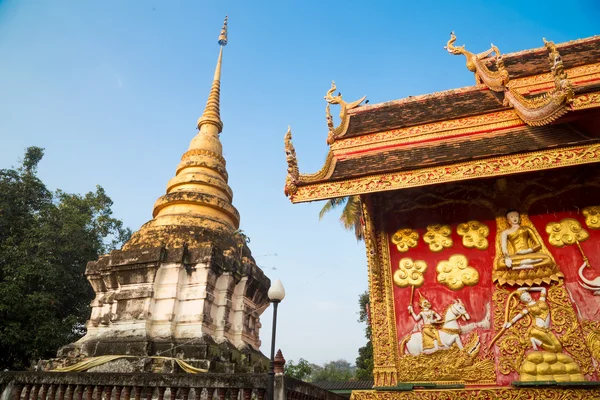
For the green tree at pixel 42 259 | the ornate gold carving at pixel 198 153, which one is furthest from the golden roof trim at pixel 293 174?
the green tree at pixel 42 259

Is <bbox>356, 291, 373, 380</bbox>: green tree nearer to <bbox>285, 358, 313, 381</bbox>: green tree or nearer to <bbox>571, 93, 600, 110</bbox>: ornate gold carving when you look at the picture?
<bbox>285, 358, 313, 381</bbox>: green tree

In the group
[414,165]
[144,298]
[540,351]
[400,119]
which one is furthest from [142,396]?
[400,119]

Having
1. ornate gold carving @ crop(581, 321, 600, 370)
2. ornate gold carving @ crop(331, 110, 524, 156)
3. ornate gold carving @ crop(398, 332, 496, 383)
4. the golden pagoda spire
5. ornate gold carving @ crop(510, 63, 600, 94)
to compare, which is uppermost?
the golden pagoda spire

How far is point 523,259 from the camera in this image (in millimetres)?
6809

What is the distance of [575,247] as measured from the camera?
675 cm

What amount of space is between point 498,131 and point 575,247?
219cm

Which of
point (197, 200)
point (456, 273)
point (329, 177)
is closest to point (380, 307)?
point (456, 273)

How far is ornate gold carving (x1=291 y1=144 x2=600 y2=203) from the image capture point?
6.05 meters

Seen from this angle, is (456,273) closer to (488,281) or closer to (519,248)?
(488,281)

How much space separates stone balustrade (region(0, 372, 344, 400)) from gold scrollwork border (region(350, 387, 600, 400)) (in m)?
1.03

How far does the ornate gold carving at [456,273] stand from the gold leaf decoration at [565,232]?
48.7 inches

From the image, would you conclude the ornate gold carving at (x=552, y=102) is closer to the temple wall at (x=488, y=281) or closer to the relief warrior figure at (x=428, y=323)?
the temple wall at (x=488, y=281)

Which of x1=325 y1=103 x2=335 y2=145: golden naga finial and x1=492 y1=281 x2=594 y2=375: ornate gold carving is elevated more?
x1=325 y1=103 x2=335 y2=145: golden naga finial

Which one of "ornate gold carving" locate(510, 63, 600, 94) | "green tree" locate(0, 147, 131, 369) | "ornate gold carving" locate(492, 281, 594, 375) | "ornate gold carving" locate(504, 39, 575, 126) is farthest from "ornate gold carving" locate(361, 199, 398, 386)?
"green tree" locate(0, 147, 131, 369)
